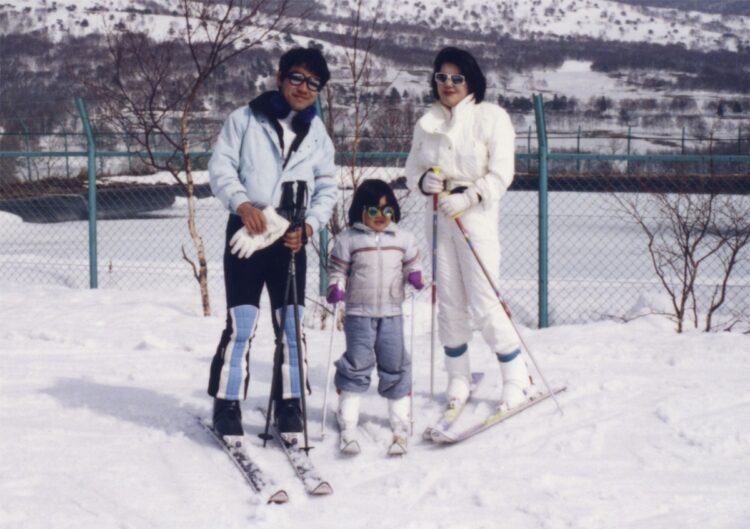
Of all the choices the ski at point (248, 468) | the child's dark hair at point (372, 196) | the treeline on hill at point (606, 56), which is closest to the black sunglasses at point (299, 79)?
the child's dark hair at point (372, 196)

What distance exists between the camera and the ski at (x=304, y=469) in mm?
3494

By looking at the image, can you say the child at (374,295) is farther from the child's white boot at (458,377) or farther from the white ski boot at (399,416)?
the child's white boot at (458,377)

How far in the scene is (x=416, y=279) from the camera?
4078 mm

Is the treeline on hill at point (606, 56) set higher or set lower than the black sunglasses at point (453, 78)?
higher

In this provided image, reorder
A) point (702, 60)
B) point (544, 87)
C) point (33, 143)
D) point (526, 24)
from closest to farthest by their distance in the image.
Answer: point (33, 143), point (544, 87), point (702, 60), point (526, 24)

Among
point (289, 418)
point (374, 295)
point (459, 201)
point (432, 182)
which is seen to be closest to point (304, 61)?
point (432, 182)

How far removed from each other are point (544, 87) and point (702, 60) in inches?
800

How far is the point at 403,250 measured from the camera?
4117 mm

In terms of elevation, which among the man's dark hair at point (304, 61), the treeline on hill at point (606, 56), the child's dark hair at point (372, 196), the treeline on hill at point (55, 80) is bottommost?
the child's dark hair at point (372, 196)

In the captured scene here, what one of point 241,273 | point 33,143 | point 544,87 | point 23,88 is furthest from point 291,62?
point 544,87

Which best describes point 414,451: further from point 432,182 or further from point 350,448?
point 432,182

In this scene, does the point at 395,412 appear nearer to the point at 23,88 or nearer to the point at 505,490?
the point at 505,490

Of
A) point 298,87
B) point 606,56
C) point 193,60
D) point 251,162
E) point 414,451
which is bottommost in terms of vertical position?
point 414,451

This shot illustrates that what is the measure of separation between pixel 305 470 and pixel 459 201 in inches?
53.0
